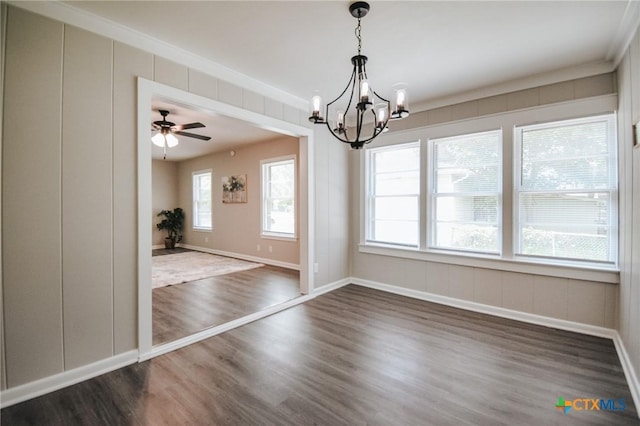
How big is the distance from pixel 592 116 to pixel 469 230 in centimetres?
165

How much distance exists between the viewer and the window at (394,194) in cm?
416

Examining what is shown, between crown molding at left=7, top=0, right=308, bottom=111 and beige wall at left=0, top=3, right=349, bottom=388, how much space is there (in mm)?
Result: 52

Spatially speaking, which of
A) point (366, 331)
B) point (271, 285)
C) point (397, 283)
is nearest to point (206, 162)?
point (271, 285)

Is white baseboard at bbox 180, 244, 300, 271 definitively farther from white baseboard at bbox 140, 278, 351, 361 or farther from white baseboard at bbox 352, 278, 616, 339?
white baseboard at bbox 352, 278, 616, 339

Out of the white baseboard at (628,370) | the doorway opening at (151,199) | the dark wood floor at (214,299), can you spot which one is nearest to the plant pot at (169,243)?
the dark wood floor at (214,299)

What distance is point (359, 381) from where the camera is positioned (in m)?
2.11

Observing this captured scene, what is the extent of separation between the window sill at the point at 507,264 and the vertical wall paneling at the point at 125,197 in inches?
125

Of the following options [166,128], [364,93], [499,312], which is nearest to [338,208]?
[499,312]

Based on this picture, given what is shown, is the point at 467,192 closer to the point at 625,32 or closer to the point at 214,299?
the point at 625,32

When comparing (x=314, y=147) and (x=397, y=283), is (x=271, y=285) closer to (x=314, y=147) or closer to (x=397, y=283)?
(x=397, y=283)

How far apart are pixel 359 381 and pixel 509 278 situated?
231 cm

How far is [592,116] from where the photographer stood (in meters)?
2.88

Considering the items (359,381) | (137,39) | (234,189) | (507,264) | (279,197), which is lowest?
(359,381)

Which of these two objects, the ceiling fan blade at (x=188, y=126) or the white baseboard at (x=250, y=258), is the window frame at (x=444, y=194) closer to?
the white baseboard at (x=250, y=258)
